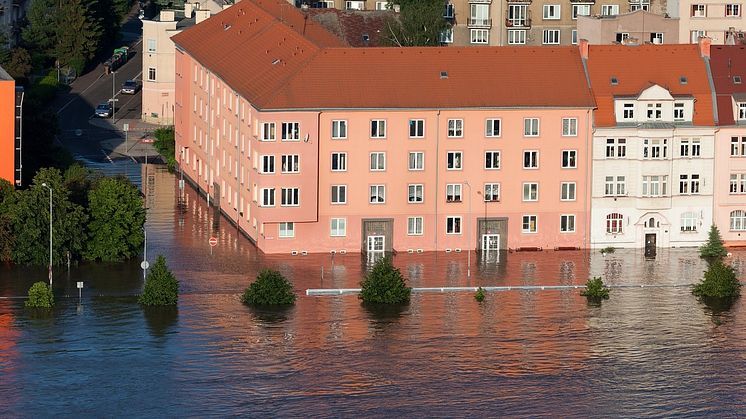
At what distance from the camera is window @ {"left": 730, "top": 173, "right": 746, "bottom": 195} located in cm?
12194

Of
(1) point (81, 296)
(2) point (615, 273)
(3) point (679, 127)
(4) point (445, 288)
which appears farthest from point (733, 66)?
(1) point (81, 296)

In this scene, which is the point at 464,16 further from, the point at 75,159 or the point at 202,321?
the point at 202,321

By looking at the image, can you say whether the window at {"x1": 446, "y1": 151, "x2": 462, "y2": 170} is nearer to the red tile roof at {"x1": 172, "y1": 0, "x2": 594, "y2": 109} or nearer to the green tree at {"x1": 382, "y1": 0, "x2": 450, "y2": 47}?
the red tile roof at {"x1": 172, "y1": 0, "x2": 594, "y2": 109}

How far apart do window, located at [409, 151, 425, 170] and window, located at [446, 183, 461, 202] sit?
177cm

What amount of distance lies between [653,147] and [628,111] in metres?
2.34

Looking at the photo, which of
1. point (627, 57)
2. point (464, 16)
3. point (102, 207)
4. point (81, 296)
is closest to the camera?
point (81, 296)

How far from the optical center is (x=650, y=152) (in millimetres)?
120812

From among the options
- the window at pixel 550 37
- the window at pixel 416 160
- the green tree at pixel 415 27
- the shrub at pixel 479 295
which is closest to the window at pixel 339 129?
the window at pixel 416 160

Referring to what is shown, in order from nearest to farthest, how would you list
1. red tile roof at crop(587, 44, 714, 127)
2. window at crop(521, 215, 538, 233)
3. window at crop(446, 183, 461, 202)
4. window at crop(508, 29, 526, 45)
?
window at crop(446, 183, 461, 202) < window at crop(521, 215, 538, 233) < red tile roof at crop(587, 44, 714, 127) < window at crop(508, 29, 526, 45)

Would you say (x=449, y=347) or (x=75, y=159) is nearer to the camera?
(x=449, y=347)

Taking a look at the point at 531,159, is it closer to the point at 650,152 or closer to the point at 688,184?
the point at 650,152

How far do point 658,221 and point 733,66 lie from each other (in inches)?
367

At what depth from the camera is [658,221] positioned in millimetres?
121750

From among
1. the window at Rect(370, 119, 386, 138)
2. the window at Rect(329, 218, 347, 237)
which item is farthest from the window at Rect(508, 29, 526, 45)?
the window at Rect(329, 218, 347, 237)
